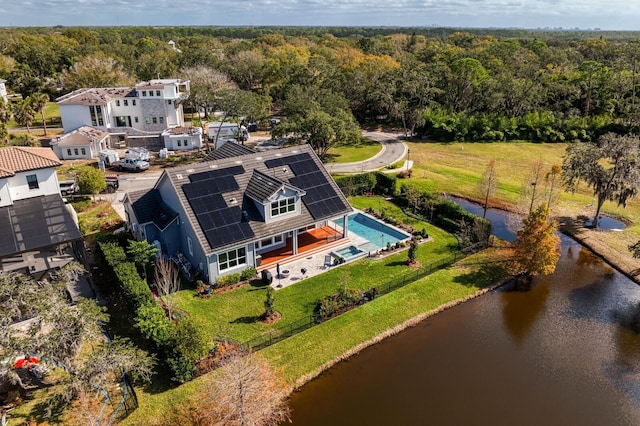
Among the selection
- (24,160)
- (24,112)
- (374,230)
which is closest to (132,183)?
(24,160)

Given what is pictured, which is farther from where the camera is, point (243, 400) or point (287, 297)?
point (287, 297)

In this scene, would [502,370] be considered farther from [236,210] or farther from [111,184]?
[111,184]

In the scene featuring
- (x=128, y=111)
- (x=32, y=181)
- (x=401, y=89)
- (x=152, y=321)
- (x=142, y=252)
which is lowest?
(x=152, y=321)

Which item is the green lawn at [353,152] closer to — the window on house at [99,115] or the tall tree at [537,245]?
the tall tree at [537,245]

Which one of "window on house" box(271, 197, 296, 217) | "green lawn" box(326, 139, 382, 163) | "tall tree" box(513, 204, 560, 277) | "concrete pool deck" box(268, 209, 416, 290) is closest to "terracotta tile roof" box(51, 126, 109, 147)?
"green lawn" box(326, 139, 382, 163)

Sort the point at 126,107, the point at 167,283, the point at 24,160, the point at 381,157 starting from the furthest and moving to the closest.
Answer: the point at 126,107
the point at 381,157
the point at 24,160
the point at 167,283

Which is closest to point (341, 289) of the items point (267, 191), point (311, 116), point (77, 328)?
point (267, 191)

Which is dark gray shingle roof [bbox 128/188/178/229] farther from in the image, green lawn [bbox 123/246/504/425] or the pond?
the pond

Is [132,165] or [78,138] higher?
[78,138]
